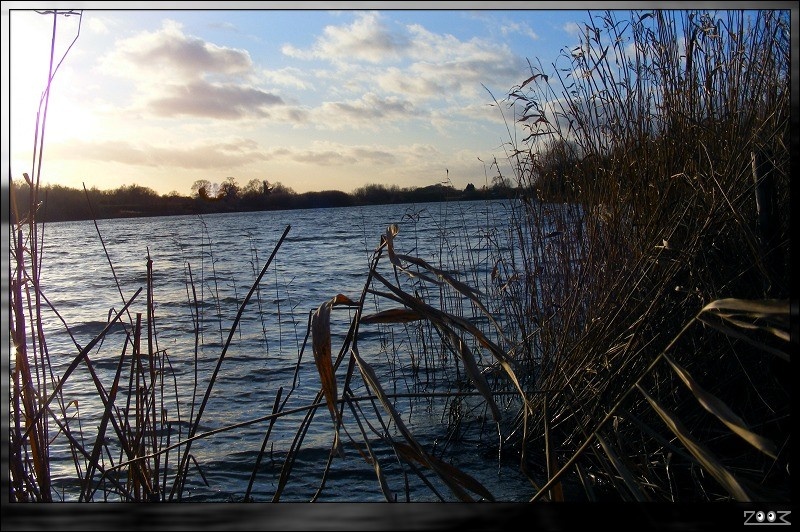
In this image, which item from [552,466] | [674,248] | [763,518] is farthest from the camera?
[674,248]

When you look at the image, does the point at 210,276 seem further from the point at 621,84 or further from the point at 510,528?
the point at 510,528

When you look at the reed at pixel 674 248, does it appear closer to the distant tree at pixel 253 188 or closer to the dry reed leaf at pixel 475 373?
the dry reed leaf at pixel 475 373

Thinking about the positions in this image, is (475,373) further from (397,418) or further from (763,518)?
(763,518)

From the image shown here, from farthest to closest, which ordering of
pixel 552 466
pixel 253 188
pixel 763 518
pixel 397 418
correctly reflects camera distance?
pixel 253 188
pixel 552 466
pixel 397 418
pixel 763 518

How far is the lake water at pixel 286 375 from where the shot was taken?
7.65ft

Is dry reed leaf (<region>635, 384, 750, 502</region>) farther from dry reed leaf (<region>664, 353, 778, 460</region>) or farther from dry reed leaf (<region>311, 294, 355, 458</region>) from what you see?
dry reed leaf (<region>311, 294, 355, 458</region>)

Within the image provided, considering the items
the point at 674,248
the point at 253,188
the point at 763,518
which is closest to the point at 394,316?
the point at 763,518

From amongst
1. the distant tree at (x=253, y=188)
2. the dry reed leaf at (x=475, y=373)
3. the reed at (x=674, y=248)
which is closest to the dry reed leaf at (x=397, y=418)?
the dry reed leaf at (x=475, y=373)

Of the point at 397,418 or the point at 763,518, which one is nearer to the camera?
the point at 763,518

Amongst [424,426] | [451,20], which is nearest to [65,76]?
[451,20]

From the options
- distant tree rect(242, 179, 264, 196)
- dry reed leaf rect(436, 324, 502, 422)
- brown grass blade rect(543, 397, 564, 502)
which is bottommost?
brown grass blade rect(543, 397, 564, 502)

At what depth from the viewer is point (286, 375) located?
388 centimetres

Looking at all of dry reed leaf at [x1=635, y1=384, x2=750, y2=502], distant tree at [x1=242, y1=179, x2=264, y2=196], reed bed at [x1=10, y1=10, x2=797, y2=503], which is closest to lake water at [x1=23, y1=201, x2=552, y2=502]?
reed bed at [x1=10, y1=10, x2=797, y2=503]

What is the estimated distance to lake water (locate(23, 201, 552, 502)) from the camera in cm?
233
